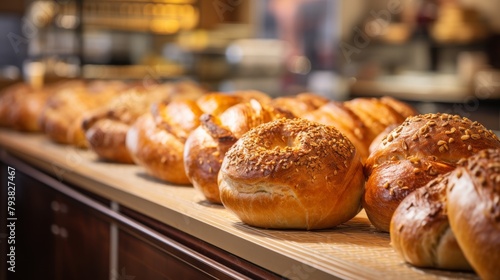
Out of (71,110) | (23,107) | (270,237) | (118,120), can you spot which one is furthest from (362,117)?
(23,107)

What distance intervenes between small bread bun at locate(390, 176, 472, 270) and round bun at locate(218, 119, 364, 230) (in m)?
0.28

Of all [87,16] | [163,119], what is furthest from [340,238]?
[87,16]

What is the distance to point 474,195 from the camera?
3.84 ft

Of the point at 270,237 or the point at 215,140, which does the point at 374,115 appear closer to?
the point at 215,140

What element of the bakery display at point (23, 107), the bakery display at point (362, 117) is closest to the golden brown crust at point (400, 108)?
the bakery display at point (362, 117)

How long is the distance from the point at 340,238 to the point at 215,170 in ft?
1.70

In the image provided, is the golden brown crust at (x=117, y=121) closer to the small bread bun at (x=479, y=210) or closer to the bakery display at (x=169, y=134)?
the bakery display at (x=169, y=134)

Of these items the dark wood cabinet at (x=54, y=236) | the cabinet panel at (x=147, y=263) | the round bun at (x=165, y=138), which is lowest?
the dark wood cabinet at (x=54, y=236)

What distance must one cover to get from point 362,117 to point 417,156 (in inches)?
27.4

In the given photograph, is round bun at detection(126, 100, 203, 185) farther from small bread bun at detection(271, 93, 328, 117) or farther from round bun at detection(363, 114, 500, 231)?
round bun at detection(363, 114, 500, 231)

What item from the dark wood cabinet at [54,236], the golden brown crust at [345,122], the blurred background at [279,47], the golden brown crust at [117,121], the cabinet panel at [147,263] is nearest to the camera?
the cabinet panel at [147,263]

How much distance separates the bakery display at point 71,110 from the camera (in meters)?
3.46

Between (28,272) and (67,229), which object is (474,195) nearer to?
(67,229)

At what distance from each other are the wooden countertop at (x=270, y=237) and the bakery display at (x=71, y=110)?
0.76 meters
